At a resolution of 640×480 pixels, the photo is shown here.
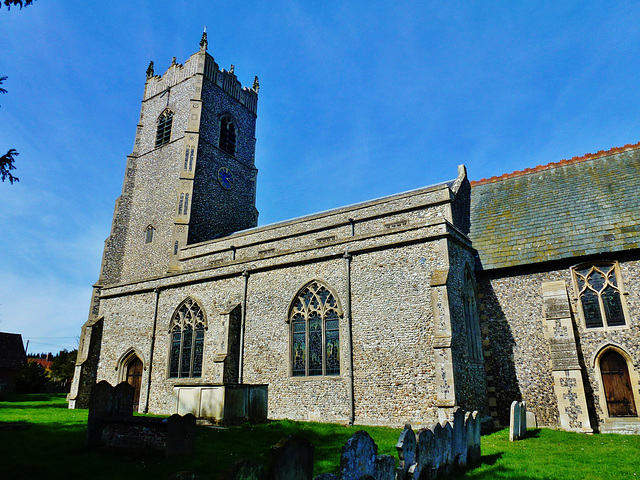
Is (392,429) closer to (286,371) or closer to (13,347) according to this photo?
(286,371)

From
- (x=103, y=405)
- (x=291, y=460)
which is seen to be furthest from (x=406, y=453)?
(x=103, y=405)

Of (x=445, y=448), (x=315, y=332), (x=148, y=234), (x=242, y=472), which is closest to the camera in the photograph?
(x=242, y=472)

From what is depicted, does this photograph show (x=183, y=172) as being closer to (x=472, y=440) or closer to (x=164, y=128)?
(x=164, y=128)

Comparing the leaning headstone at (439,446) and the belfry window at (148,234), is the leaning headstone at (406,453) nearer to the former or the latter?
the leaning headstone at (439,446)

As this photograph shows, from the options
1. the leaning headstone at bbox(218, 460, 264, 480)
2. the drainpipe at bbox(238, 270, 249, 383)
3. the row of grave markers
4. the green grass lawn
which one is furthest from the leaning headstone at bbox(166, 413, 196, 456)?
the drainpipe at bbox(238, 270, 249, 383)

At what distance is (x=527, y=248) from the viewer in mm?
15109

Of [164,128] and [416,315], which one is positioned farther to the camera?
[164,128]

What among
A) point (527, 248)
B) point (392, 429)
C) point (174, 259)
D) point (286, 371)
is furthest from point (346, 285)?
point (174, 259)

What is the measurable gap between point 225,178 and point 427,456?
24597 mm

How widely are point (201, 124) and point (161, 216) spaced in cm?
662

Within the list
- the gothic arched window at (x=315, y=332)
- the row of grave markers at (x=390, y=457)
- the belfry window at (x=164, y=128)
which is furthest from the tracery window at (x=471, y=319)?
the belfry window at (x=164, y=128)

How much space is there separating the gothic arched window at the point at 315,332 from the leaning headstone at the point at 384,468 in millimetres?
8059

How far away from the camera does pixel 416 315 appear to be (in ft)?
41.0

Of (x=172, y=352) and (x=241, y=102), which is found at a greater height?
(x=241, y=102)
